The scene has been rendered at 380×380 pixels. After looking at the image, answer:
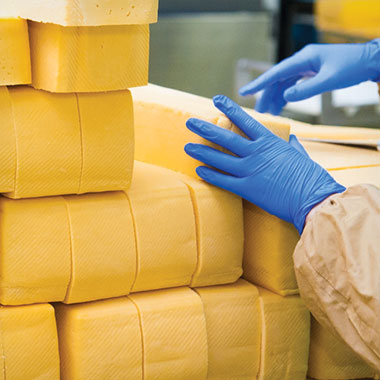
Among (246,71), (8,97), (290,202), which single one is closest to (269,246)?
(290,202)

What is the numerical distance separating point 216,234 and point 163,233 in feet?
0.45

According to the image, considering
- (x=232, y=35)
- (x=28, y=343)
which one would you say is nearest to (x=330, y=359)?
(x=28, y=343)

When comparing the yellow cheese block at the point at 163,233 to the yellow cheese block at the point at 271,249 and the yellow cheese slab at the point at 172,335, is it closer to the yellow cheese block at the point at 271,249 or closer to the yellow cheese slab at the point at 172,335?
the yellow cheese slab at the point at 172,335

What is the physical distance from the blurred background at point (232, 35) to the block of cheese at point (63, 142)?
11.3ft

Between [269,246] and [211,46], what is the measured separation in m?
4.02

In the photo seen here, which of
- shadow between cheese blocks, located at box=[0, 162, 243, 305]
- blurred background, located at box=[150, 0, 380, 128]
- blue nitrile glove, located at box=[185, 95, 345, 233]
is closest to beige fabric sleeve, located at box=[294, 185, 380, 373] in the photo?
blue nitrile glove, located at box=[185, 95, 345, 233]

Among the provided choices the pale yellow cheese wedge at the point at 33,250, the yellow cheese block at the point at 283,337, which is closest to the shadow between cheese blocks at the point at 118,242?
the pale yellow cheese wedge at the point at 33,250

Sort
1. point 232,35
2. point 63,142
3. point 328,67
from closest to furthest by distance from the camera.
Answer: point 63,142
point 328,67
point 232,35

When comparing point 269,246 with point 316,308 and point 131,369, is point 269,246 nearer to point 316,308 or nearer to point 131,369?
point 316,308

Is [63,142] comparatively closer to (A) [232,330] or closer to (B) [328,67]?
(A) [232,330]

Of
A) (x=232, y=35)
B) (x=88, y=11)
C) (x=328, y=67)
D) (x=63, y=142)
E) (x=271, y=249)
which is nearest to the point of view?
(x=88, y=11)

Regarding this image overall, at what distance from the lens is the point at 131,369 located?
5.31 ft

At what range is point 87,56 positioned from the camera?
4.77 feet

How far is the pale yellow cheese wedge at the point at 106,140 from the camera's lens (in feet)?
5.04
